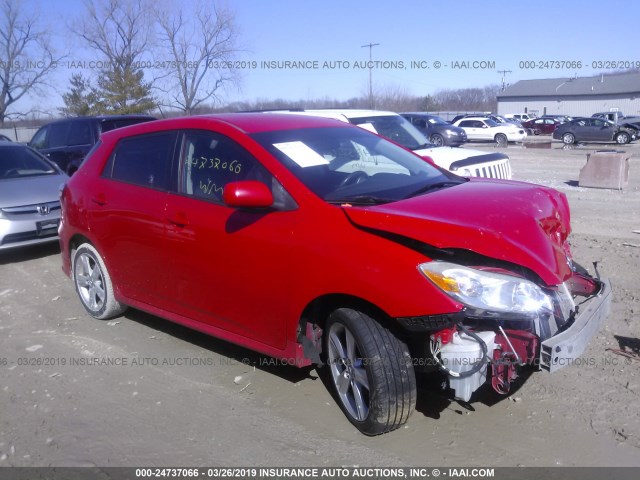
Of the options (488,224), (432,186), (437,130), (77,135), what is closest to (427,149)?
(432,186)

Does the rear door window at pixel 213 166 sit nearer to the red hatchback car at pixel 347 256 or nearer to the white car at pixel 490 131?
the red hatchback car at pixel 347 256

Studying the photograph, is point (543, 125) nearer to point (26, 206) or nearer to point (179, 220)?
point (26, 206)

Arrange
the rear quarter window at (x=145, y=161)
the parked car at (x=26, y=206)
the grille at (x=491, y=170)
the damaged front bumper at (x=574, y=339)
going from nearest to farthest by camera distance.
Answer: the damaged front bumper at (x=574, y=339) < the rear quarter window at (x=145, y=161) < the parked car at (x=26, y=206) < the grille at (x=491, y=170)

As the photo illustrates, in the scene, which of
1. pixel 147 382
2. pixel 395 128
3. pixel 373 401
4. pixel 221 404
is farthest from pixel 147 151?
pixel 395 128

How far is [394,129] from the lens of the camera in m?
9.80

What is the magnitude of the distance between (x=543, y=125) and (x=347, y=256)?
4570 centimetres

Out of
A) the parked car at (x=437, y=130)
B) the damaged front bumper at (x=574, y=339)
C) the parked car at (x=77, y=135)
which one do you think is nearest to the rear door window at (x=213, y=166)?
the damaged front bumper at (x=574, y=339)

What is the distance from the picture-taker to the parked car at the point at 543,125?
45.2 m

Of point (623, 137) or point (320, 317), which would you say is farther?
point (623, 137)

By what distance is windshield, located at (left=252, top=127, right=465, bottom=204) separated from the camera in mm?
3904

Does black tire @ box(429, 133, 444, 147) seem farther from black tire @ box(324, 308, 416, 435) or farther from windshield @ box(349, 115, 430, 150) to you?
black tire @ box(324, 308, 416, 435)

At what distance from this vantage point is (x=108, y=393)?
4.27 m

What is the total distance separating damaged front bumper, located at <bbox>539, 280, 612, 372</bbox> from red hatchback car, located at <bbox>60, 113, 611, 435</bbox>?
0.03ft

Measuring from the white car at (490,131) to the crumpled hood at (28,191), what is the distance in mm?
27763
